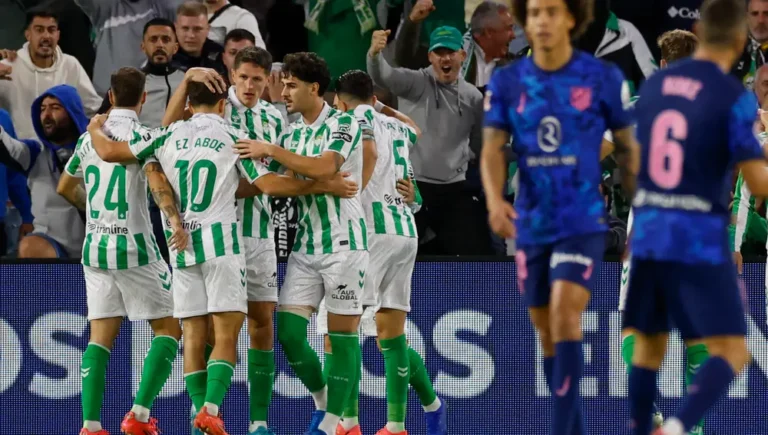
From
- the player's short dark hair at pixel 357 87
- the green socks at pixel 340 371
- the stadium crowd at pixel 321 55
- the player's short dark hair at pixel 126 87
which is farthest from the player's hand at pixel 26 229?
the green socks at pixel 340 371

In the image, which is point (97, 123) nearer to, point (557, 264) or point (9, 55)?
point (9, 55)

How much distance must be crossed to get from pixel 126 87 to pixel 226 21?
2.77m

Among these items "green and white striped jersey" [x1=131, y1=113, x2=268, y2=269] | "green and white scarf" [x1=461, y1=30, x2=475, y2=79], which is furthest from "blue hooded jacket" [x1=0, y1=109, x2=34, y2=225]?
"green and white scarf" [x1=461, y1=30, x2=475, y2=79]

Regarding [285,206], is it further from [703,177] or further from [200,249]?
[703,177]

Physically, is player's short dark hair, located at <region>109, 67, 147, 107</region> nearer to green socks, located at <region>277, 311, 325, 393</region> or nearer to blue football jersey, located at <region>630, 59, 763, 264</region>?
green socks, located at <region>277, 311, 325, 393</region>

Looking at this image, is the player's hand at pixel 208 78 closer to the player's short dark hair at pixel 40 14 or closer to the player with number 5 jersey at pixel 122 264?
the player with number 5 jersey at pixel 122 264

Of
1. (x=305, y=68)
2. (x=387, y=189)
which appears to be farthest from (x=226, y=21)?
(x=305, y=68)

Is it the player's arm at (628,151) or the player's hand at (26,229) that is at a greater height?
the player's arm at (628,151)

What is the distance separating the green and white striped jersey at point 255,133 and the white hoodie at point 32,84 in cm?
253

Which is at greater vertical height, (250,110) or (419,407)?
(250,110)

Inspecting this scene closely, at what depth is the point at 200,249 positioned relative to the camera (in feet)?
25.3

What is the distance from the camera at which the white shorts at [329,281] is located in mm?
7793

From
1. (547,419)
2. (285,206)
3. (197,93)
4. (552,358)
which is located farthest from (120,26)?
(552,358)

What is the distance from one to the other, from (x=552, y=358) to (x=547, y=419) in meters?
3.28
